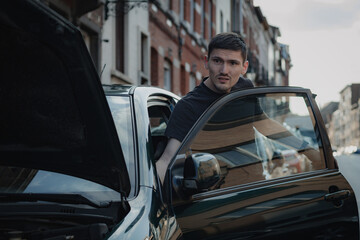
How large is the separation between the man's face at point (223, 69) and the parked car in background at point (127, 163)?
0.15m

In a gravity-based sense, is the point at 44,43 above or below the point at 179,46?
below

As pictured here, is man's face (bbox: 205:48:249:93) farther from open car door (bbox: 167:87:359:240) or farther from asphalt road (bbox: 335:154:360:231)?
asphalt road (bbox: 335:154:360:231)

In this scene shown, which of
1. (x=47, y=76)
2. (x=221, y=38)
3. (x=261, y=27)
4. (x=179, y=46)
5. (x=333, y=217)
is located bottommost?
(x=333, y=217)

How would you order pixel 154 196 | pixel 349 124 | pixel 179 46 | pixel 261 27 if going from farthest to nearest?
pixel 349 124
pixel 261 27
pixel 179 46
pixel 154 196

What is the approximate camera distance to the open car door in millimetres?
2803

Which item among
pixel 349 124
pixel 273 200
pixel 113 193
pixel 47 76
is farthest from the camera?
pixel 349 124

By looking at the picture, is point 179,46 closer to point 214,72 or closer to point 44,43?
point 214,72

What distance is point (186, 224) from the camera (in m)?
2.78

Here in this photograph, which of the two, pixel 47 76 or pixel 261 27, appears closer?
pixel 47 76

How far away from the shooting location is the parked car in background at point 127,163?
2090 millimetres

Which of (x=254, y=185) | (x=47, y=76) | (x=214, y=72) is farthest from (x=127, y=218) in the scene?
(x=214, y=72)

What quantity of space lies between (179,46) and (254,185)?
19.0 meters

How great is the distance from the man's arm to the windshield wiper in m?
0.76

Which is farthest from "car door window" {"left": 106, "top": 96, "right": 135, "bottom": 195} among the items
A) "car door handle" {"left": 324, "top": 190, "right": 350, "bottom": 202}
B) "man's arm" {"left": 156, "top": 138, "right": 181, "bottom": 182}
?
"car door handle" {"left": 324, "top": 190, "right": 350, "bottom": 202}
